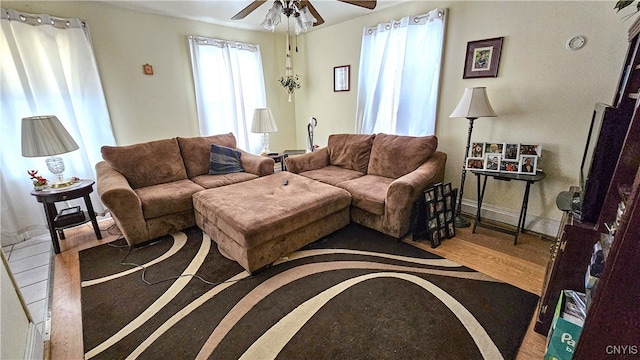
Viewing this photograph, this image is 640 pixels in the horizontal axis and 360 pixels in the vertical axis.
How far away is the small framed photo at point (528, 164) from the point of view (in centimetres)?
236

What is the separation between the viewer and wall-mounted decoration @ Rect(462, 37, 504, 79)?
100 inches

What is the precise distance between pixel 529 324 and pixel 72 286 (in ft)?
9.98

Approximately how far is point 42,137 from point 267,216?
77.2 inches

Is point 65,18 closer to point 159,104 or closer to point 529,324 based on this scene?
point 159,104

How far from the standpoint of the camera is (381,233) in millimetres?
2617

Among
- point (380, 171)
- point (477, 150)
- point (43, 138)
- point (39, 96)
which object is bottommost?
point (380, 171)

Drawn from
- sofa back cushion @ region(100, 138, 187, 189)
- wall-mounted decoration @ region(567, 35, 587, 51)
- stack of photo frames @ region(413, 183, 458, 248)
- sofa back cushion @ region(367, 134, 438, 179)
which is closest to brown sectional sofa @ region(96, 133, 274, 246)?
sofa back cushion @ region(100, 138, 187, 189)

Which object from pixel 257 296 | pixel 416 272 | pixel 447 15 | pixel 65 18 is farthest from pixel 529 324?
pixel 65 18

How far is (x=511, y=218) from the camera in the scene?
274 centimetres

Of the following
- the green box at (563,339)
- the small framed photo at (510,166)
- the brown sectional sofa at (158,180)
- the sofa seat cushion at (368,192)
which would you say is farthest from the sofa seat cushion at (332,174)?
the green box at (563,339)

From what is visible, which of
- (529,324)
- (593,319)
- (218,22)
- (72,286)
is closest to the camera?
(593,319)

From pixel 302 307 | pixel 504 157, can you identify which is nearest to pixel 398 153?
pixel 504 157

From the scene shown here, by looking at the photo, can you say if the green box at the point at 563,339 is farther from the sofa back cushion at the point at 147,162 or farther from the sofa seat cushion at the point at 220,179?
the sofa back cushion at the point at 147,162

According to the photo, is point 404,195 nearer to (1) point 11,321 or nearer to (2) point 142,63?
(1) point 11,321
